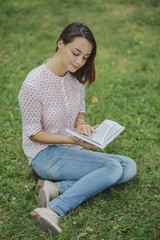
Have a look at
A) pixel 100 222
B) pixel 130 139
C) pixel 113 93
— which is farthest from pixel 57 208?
pixel 113 93

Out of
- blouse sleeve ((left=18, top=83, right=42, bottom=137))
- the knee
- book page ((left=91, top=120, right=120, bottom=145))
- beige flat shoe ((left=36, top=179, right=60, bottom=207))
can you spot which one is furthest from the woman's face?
beige flat shoe ((left=36, top=179, right=60, bottom=207))

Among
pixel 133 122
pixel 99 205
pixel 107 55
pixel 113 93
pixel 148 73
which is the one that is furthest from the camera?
pixel 107 55

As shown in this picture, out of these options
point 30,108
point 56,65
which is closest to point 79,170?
point 30,108

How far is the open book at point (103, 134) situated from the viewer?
6.96 ft

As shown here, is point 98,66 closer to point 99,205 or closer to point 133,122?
point 133,122

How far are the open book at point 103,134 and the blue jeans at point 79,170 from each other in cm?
27

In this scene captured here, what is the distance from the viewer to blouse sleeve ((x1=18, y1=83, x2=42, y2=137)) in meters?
2.30

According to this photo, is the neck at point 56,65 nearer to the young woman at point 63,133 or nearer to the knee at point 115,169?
the young woman at point 63,133

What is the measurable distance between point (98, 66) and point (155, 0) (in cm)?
346

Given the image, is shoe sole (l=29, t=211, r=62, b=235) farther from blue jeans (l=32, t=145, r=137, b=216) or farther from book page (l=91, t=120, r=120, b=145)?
book page (l=91, t=120, r=120, b=145)

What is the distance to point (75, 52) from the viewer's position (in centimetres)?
233

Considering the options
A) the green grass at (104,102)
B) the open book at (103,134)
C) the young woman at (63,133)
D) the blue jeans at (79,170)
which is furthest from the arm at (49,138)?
the green grass at (104,102)

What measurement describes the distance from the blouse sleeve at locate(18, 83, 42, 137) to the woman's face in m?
0.36

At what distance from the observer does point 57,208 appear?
7.16ft
